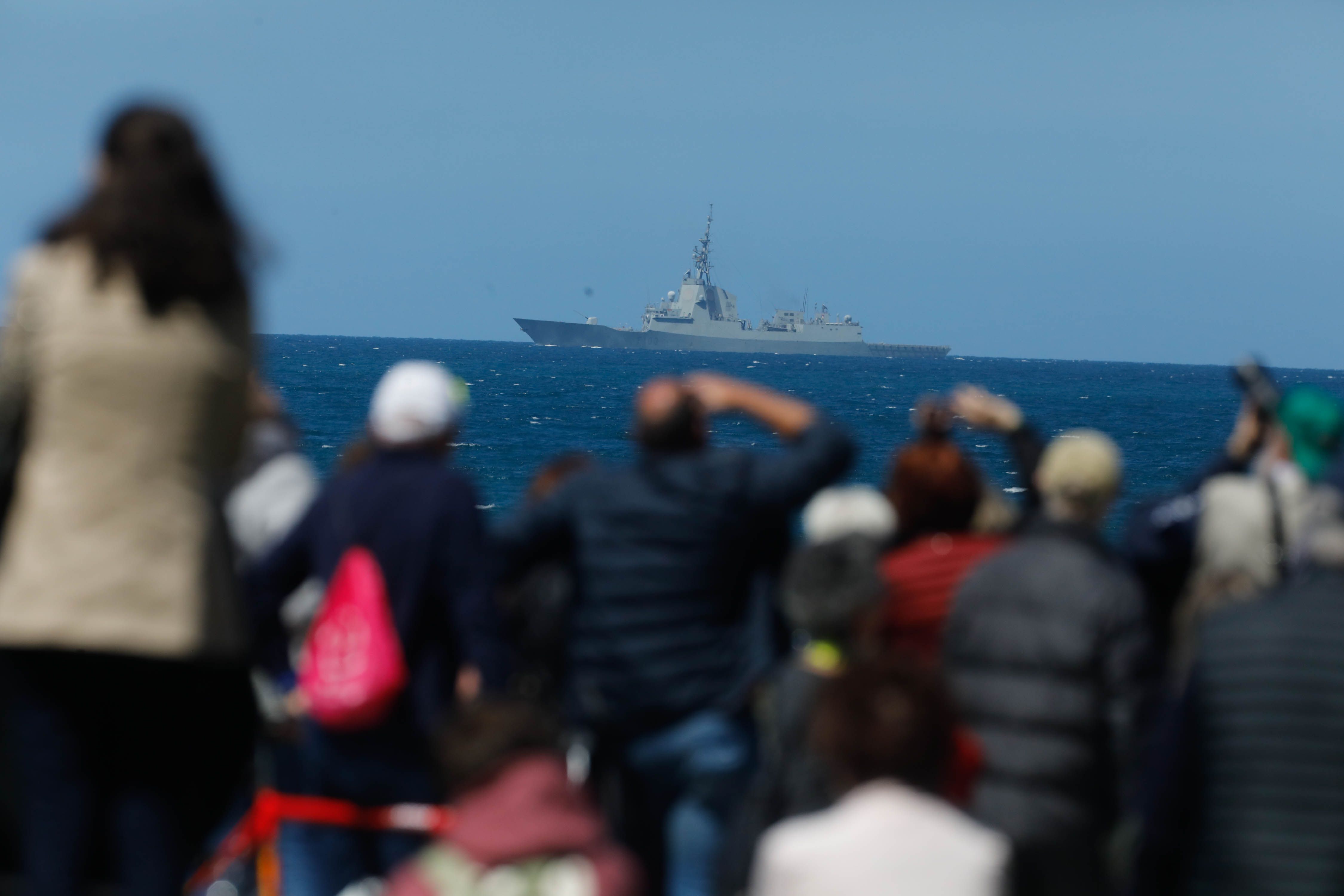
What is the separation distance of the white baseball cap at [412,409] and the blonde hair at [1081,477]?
138 cm

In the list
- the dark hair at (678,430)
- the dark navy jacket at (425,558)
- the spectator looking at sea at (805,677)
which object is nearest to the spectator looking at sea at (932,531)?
the spectator looking at sea at (805,677)

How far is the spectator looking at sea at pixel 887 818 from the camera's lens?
2732 millimetres

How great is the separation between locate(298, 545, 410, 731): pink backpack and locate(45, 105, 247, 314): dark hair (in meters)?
0.86

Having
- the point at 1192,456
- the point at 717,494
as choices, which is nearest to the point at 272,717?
the point at 717,494

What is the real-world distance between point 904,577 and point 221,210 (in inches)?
71.6

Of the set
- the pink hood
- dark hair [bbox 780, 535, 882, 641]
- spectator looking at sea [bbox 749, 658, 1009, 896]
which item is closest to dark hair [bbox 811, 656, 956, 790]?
spectator looking at sea [bbox 749, 658, 1009, 896]

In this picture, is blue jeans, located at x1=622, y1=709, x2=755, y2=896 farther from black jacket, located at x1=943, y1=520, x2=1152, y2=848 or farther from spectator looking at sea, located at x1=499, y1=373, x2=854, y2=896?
black jacket, located at x1=943, y1=520, x2=1152, y2=848

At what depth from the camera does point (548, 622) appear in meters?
4.14

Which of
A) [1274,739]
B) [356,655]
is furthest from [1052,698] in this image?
[356,655]

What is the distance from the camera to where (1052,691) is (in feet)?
11.5

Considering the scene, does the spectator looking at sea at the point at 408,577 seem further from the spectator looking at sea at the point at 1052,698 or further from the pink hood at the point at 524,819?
the spectator looking at sea at the point at 1052,698

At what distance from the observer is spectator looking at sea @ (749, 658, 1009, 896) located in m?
2.73

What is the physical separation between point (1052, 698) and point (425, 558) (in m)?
1.37

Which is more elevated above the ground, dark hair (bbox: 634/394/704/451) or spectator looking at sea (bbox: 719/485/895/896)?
dark hair (bbox: 634/394/704/451)
